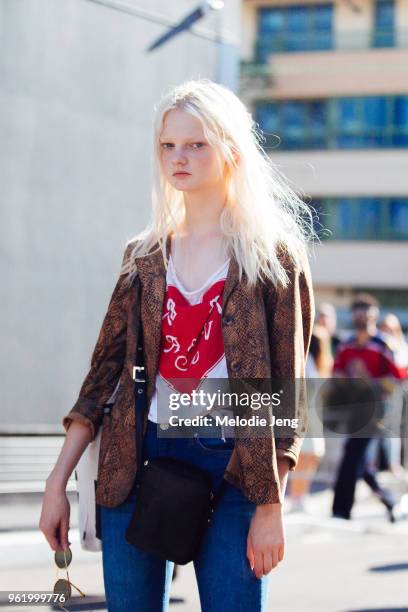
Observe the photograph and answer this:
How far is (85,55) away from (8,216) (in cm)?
152

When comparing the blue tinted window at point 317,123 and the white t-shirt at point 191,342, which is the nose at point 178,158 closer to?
the white t-shirt at point 191,342

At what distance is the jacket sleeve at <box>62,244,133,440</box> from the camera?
99.0 inches

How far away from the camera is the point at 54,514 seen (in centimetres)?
245

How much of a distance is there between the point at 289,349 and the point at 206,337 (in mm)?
185

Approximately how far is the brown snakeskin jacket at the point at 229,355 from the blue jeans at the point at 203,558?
42 millimetres

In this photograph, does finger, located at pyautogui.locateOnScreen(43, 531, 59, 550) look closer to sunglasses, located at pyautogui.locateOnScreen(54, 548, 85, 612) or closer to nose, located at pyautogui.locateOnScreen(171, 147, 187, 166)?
sunglasses, located at pyautogui.locateOnScreen(54, 548, 85, 612)

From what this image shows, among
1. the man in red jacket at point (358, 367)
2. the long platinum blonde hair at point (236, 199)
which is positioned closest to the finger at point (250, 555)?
the long platinum blonde hair at point (236, 199)

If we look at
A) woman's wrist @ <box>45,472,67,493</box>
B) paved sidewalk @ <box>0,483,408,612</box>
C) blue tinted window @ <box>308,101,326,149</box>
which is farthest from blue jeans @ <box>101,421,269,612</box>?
blue tinted window @ <box>308,101,326,149</box>

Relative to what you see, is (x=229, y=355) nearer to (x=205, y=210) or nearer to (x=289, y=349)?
(x=289, y=349)

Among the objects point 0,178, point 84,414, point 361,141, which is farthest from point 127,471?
point 361,141

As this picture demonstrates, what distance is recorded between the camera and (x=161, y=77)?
942 centimetres

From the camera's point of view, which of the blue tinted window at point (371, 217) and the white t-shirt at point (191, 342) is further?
the blue tinted window at point (371, 217)

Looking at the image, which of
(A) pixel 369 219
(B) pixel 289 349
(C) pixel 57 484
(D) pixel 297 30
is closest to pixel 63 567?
(C) pixel 57 484

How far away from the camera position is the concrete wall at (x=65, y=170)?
8.52 metres
